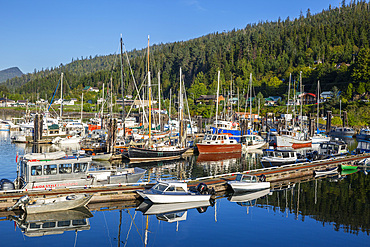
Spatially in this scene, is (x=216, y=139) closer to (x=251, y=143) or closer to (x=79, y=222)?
(x=251, y=143)

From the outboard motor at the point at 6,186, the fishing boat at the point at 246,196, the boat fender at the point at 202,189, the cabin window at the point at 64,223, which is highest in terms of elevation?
the outboard motor at the point at 6,186

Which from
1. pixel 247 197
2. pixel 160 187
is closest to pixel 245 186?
pixel 247 197

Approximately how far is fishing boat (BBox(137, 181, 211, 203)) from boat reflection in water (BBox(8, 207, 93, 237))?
4948 mm

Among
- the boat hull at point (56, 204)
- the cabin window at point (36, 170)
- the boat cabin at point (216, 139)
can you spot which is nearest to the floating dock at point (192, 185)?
the boat hull at point (56, 204)

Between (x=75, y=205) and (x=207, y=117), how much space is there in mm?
100564

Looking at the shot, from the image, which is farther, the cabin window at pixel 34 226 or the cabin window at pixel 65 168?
the cabin window at pixel 65 168

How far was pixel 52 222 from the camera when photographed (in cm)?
2394

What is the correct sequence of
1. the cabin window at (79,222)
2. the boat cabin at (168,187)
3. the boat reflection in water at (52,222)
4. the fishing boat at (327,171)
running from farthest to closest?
1. the fishing boat at (327,171)
2. the boat cabin at (168,187)
3. the cabin window at (79,222)
4. the boat reflection in water at (52,222)

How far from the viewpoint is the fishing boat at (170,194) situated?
1087 inches

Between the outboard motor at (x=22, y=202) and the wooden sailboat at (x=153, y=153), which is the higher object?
the wooden sailboat at (x=153, y=153)

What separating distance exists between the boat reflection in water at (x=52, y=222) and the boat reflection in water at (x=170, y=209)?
175 inches

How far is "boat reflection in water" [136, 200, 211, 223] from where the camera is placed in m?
25.9

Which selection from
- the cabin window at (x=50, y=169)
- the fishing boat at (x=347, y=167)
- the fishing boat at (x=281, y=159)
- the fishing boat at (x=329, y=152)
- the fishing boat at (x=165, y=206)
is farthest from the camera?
the fishing boat at (x=329, y=152)

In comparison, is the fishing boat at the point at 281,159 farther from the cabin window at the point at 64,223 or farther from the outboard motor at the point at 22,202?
the outboard motor at the point at 22,202
